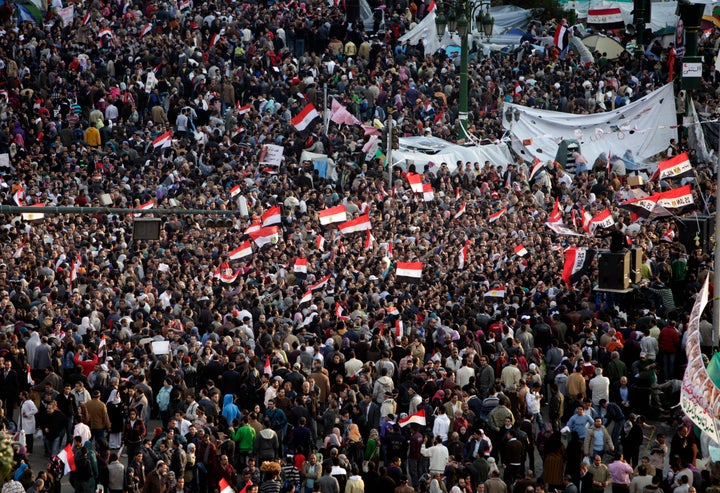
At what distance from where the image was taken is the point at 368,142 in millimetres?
38562

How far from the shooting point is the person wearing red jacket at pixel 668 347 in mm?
23875

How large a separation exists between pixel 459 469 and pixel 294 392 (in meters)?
3.68

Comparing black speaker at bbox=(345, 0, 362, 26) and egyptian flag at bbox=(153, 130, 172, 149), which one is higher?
black speaker at bbox=(345, 0, 362, 26)

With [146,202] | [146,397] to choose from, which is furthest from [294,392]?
[146,202]

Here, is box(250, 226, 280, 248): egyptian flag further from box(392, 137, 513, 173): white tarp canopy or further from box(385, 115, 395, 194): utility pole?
box(392, 137, 513, 173): white tarp canopy

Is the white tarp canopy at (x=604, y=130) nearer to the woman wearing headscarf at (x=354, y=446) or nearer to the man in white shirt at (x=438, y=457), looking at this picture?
the woman wearing headscarf at (x=354, y=446)

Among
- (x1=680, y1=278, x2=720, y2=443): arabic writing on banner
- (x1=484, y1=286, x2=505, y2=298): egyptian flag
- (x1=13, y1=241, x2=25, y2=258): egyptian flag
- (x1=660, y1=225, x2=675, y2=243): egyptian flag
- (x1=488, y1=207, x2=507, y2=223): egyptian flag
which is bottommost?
(x1=488, y1=207, x2=507, y2=223): egyptian flag

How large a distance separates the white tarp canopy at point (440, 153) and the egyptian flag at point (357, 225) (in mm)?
5463

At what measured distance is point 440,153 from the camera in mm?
38031

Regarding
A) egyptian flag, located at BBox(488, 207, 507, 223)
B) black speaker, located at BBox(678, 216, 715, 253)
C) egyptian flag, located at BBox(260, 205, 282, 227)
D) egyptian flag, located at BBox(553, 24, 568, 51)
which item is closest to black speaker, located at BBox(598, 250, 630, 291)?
black speaker, located at BBox(678, 216, 715, 253)

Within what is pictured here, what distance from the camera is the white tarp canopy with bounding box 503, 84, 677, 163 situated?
1515 inches

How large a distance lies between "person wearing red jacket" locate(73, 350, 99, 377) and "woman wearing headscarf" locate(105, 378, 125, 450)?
162 centimetres

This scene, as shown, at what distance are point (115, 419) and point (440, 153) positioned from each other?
16.9m

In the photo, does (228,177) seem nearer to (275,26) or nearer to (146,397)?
(275,26)
